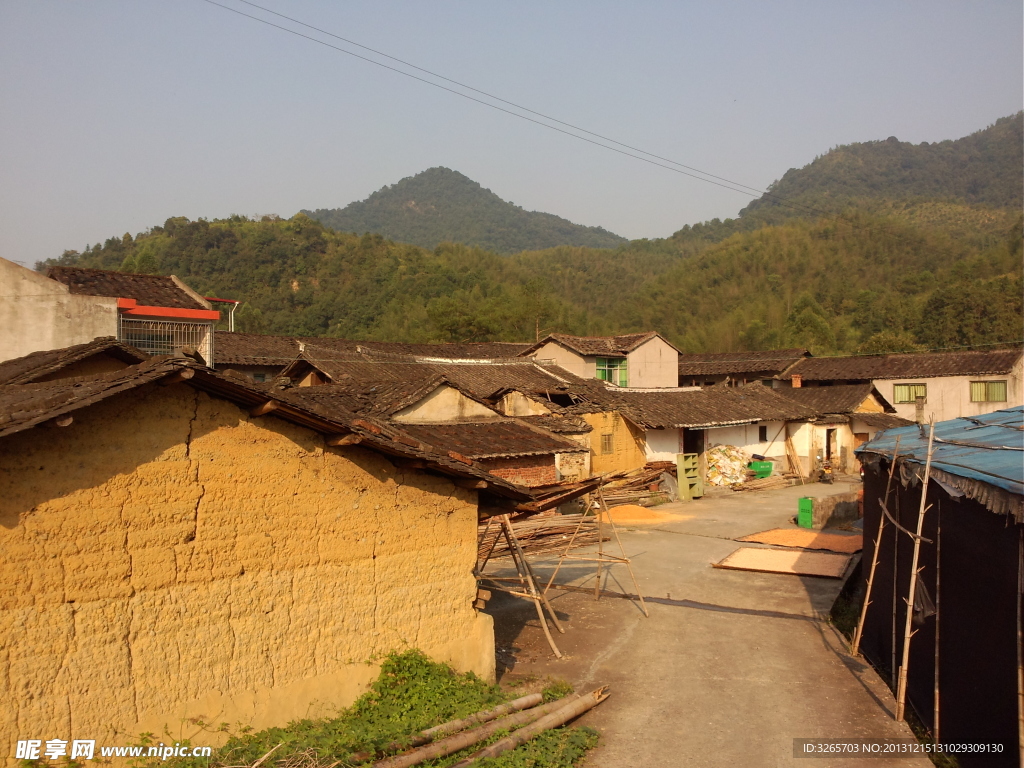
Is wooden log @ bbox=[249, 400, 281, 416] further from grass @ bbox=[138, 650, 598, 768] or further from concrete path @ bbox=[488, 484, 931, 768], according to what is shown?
concrete path @ bbox=[488, 484, 931, 768]

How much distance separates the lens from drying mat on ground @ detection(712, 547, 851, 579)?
46.2 feet

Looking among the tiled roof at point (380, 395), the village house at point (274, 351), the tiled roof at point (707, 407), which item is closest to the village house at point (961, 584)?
the tiled roof at point (380, 395)

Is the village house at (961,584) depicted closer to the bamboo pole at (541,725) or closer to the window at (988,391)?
the bamboo pole at (541,725)

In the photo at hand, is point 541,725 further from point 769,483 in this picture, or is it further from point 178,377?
point 769,483

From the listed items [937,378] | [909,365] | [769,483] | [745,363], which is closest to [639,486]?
[769,483]

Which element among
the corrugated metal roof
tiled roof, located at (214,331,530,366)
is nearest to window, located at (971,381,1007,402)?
tiled roof, located at (214,331,530,366)

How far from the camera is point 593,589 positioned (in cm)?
1302

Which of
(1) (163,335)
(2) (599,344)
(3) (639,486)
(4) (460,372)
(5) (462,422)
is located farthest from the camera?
(2) (599,344)

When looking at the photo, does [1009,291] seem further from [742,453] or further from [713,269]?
[742,453]

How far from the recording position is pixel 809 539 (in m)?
17.5

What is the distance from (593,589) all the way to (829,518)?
994 cm

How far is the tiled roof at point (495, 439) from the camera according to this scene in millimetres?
16031

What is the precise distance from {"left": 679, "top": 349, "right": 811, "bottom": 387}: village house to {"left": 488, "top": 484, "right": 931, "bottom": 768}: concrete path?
28323 millimetres

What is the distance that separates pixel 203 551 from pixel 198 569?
14 cm
